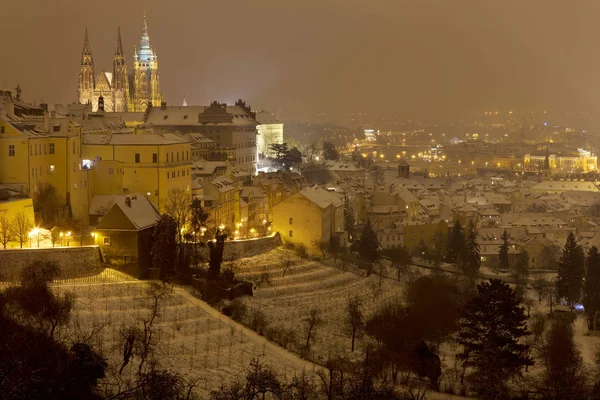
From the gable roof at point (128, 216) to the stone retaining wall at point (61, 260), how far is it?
Answer: 66 cm

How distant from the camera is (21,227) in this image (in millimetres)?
22156

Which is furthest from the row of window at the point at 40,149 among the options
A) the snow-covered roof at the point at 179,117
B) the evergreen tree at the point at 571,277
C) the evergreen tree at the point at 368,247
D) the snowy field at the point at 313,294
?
the snow-covered roof at the point at 179,117

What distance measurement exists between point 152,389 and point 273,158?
1478 inches

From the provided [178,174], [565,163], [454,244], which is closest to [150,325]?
[178,174]

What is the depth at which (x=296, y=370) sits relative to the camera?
19.1 metres

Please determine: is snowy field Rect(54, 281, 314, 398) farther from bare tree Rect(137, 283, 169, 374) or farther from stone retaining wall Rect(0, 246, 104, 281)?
stone retaining wall Rect(0, 246, 104, 281)

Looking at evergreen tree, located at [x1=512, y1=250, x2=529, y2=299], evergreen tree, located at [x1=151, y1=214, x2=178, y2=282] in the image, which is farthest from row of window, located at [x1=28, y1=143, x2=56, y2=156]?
evergreen tree, located at [x1=512, y1=250, x2=529, y2=299]

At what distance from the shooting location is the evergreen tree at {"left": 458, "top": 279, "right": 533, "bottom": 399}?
19625mm

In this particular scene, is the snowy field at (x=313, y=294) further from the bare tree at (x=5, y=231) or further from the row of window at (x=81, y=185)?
the bare tree at (x=5, y=231)

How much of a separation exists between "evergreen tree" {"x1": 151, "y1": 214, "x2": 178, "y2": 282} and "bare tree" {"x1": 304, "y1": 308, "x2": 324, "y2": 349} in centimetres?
322

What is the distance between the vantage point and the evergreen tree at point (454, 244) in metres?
34.3

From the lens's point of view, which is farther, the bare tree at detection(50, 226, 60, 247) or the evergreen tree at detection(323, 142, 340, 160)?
the evergreen tree at detection(323, 142, 340, 160)

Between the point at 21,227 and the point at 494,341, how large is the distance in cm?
1042

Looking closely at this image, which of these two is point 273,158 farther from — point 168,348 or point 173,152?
point 168,348
